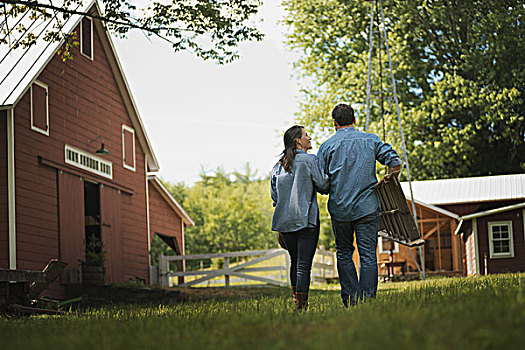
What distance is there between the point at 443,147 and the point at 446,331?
2824 centimetres

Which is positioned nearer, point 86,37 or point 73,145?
point 73,145

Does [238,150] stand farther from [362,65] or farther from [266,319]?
[266,319]

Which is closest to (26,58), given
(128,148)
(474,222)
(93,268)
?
(93,268)

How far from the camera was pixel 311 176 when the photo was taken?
23.5 ft

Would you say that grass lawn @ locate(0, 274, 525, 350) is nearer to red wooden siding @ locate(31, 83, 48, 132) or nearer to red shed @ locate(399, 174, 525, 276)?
red wooden siding @ locate(31, 83, 48, 132)

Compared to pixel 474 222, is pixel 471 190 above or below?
above

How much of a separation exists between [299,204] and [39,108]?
1182cm

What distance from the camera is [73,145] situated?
61.8 feet

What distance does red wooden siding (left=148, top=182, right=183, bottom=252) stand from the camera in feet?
80.1

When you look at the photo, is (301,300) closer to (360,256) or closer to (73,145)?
(360,256)

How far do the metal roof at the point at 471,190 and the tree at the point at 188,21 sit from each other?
16.7 metres

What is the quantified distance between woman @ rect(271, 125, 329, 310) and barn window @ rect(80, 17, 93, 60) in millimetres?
13875

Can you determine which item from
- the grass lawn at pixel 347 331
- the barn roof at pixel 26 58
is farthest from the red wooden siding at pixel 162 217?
the grass lawn at pixel 347 331

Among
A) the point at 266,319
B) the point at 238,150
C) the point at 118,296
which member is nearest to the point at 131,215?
the point at 118,296
